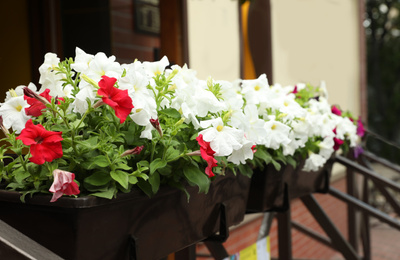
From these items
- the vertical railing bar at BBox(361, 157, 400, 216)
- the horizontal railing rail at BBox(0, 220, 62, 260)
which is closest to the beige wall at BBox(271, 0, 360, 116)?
the vertical railing bar at BBox(361, 157, 400, 216)

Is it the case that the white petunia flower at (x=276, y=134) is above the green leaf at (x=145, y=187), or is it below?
above

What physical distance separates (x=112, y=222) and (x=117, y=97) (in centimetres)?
24

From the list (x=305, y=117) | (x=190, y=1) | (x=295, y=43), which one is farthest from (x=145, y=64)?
(x=295, y=43)

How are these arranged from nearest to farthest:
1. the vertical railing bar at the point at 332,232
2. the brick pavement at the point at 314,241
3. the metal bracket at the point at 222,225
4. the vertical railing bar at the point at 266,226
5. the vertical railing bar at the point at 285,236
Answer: the metal bracket at the point at 222,225 < the vertical railing bar at the point at 332,232 < the vertical railing bar at the point at 285,236 < the vertical railing bar at the point at 266,226 < the brick pavement at the point at 314,241

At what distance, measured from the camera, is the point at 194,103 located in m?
1.13

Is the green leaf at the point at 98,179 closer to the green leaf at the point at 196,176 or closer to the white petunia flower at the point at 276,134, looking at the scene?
the green leaf at the point at 196,176

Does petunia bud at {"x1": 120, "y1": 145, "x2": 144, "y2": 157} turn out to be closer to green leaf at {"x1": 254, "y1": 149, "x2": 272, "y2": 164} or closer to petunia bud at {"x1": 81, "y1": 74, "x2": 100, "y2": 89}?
petunia bud at {"x1": 81, "y1": 74, "x2": 100, "y2": 89}

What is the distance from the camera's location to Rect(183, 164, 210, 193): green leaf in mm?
1037

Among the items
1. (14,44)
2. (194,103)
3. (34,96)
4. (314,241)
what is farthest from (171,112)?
(314,241)

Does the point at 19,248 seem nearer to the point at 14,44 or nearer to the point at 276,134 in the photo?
the point at 276,134

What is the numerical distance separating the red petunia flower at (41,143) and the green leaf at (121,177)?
10 cm

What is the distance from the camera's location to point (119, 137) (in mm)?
986

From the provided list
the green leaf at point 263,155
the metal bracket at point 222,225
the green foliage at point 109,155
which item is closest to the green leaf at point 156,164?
the green foliage at point 109,155

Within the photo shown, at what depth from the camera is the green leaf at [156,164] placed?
97 centimetres
